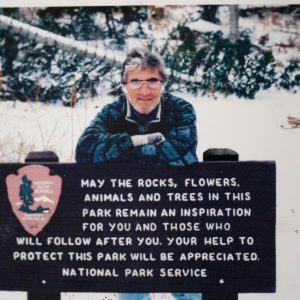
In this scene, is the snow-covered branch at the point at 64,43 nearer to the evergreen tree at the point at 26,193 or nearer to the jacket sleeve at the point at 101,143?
the jacket sleeve at the point at 101,143

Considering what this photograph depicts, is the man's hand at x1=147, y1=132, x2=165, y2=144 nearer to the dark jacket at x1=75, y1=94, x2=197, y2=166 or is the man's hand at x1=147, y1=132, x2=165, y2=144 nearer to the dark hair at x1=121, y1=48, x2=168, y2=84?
the dark jacket at x1=75, y1=94, x2=197, y2=166

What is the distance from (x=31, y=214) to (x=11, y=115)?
1.68ft

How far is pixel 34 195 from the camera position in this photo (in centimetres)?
212

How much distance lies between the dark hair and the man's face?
2cm

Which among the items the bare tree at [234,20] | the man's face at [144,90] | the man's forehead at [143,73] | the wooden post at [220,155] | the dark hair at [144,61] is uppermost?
the bare tree at [234,20]

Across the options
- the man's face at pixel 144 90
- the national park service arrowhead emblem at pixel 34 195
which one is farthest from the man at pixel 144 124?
the national park service arrowhead emblem at pixel 34 195

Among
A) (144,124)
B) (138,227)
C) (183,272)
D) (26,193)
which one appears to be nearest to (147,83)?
(144,124)

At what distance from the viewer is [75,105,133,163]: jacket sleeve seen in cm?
208

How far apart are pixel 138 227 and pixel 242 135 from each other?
693 mm

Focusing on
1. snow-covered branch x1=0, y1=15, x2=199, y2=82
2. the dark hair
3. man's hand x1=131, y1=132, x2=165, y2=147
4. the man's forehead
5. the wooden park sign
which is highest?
snow-covered branch x1=0, y1=15, x2=199, y2=82

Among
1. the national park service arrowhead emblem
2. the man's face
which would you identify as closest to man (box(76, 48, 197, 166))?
the man's face

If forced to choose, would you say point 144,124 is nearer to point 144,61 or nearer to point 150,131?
point 150,131

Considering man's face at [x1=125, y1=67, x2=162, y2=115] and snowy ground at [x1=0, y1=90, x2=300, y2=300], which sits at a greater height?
man's face at [x1=125, y1=67, x2=162, y2=115]

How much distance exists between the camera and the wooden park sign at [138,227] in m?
2.07
